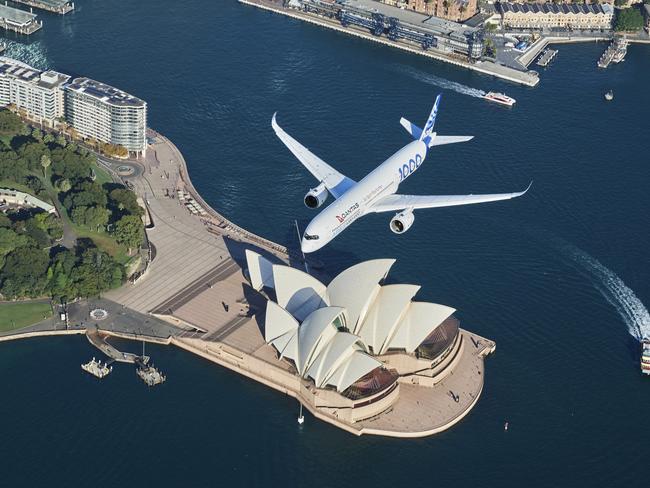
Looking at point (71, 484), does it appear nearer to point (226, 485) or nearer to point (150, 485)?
point (150, 485)

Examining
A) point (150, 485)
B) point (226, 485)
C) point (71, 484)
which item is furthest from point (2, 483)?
point (226, 485)

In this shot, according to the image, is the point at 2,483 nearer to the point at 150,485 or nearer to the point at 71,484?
the point at 71,484

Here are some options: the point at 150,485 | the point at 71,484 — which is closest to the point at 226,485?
the point at 150,485

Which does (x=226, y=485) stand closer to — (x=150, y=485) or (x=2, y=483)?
(x=150, y=485)

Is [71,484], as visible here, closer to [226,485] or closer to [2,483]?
[2,483]

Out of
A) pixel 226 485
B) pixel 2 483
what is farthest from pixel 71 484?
pixel 226 485

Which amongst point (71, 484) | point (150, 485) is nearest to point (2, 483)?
point (71, 484)
